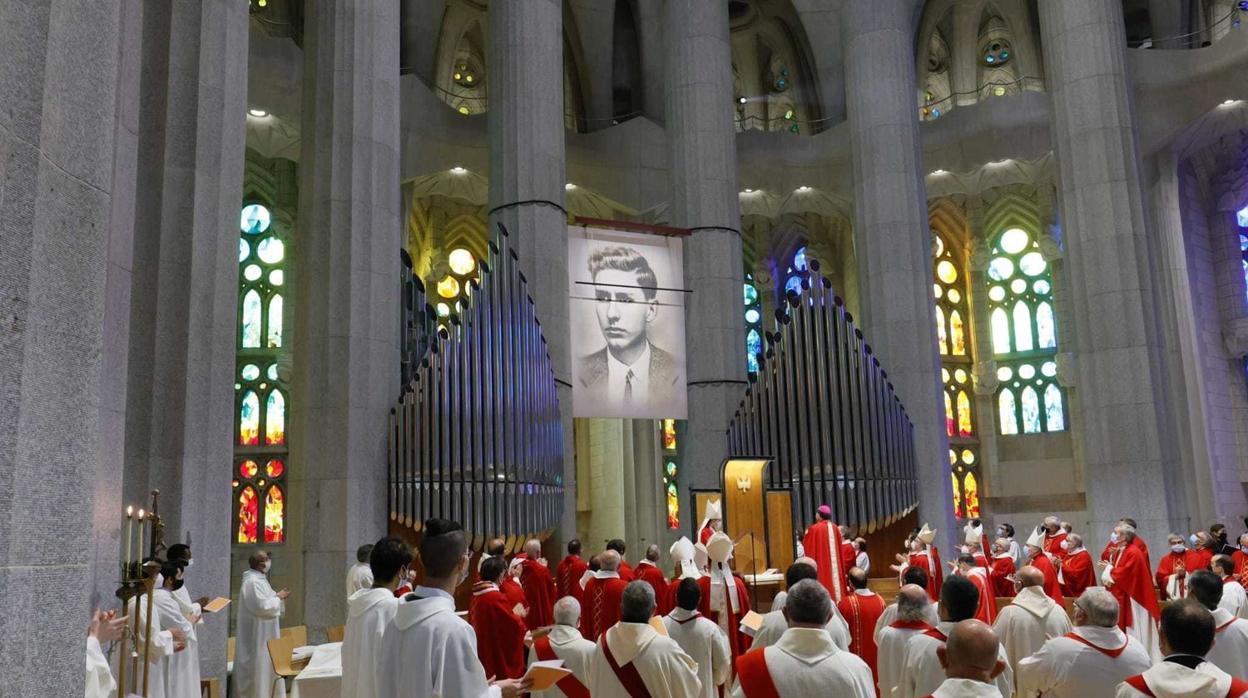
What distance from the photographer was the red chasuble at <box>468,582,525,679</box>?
8180 millimetres

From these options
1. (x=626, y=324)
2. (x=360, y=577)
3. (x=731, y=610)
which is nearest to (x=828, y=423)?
(x=626, y=324)

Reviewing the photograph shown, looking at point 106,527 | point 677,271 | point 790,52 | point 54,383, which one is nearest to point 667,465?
point 677,271

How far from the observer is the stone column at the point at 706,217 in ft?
68.3

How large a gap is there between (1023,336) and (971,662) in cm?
2763

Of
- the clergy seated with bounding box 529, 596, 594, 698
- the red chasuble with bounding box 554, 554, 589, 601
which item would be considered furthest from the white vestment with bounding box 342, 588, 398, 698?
the red chasuble with bounding box 554, 554, 589, 601

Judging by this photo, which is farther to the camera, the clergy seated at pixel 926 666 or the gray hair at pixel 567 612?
the gray hair at pixel 567 612

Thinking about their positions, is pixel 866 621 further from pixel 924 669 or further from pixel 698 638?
pixel 924 669

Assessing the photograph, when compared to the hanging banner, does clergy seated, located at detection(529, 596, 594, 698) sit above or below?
below

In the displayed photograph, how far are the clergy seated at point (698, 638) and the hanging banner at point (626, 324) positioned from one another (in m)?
12.3

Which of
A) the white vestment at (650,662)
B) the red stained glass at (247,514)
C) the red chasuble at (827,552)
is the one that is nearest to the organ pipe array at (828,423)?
the red chasuble at (827,552)

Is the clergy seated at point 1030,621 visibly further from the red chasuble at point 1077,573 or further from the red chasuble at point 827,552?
the red chasuble at point 1077,573

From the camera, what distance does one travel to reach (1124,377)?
2000 centimetres

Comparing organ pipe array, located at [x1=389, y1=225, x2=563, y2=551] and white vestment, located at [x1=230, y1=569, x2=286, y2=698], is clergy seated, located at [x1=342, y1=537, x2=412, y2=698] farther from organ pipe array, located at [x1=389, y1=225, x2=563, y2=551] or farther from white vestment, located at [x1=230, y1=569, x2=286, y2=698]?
organ pipe array, located at [x1=389, y1=225, x2=563, y2=551]

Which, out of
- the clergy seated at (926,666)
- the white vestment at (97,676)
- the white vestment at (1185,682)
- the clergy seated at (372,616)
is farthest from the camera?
the clergy seated at (926,666)
